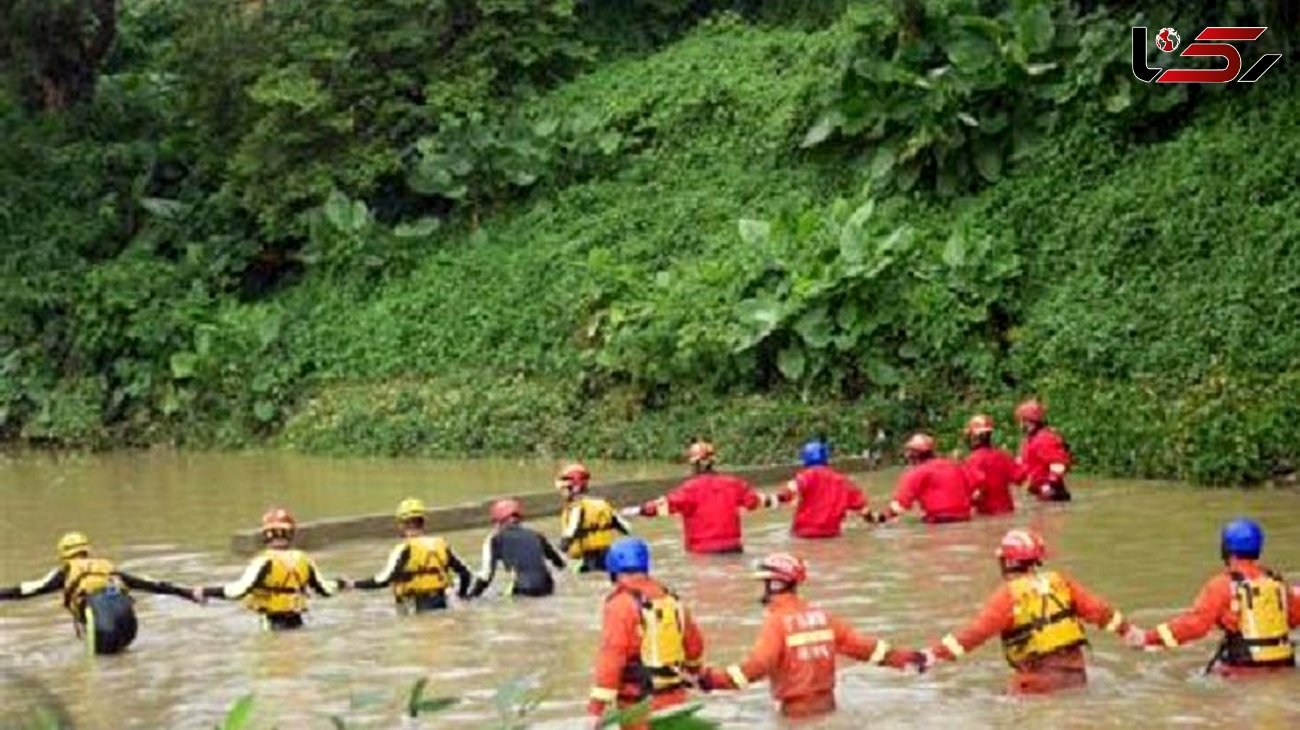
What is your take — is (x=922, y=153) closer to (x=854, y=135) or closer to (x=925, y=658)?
(x=854, y=135)

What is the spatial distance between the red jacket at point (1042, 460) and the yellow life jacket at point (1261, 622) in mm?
9033

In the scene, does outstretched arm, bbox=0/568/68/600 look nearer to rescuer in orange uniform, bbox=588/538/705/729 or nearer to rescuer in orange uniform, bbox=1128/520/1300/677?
rescuer in orange uniform, bbox=588/538/705/729

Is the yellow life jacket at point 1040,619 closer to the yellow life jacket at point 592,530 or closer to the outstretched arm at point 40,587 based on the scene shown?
the yellow life jacket at point 592,530

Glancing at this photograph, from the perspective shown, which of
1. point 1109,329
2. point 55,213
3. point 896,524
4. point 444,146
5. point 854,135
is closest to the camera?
point 896,524

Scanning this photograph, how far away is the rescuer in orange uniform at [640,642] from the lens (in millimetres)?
11016

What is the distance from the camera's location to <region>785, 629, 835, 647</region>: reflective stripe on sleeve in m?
11.6

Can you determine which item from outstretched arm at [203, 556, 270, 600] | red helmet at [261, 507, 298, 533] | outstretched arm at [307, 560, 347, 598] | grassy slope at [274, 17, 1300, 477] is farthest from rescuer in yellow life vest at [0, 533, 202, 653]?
grassy slope at [274, 17, 1300, 477]

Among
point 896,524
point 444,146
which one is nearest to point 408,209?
point 444,146

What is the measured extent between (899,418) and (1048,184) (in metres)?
4.09

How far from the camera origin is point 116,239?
37.7 meters

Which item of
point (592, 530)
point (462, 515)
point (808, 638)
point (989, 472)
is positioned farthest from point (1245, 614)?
point (462, 515)

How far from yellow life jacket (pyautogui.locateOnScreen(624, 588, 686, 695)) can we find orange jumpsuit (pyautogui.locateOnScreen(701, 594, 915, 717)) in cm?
20

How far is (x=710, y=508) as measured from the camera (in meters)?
19.3

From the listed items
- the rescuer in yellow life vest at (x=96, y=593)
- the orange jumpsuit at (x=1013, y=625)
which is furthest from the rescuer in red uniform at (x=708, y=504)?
the orange jumpsuit at (x=1013, y=625)
